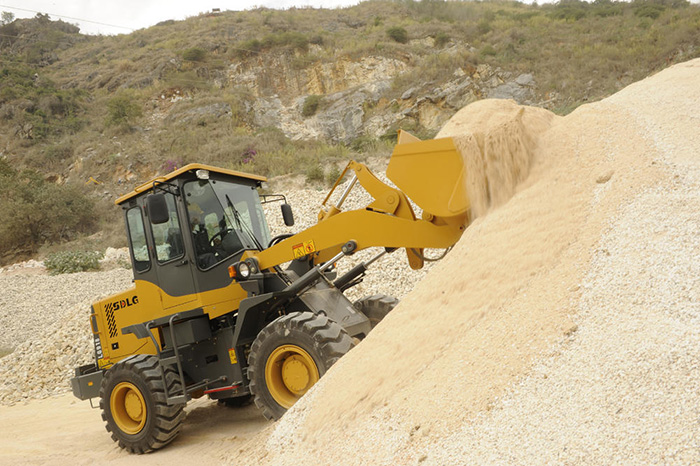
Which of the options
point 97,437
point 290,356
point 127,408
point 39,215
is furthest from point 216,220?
point 39,215

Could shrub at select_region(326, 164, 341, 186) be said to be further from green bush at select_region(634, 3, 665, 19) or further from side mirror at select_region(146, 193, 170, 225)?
green bush at select_region(634, 3, 665, 19)

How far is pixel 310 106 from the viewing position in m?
29.3

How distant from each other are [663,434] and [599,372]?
479 millimetres

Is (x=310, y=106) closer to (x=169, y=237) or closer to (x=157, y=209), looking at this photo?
(x=169, y=237)

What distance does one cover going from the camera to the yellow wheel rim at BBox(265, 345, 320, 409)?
214 inches

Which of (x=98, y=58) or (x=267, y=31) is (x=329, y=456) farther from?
(x=98, y=58)

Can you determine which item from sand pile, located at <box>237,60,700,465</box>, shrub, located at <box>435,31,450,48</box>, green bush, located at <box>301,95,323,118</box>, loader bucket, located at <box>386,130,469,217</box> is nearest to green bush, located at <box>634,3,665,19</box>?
shrub, located at <box>435,31,450,48</box>

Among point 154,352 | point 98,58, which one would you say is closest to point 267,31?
point 98,58

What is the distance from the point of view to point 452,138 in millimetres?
4723

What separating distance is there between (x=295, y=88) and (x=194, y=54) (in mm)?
8230

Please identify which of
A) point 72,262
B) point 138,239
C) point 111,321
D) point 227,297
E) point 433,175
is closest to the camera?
point 433,175

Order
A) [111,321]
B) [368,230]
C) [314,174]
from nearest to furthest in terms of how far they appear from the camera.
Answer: [368,230] → [111,321] → [314,174]

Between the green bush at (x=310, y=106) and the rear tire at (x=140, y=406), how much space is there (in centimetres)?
2416

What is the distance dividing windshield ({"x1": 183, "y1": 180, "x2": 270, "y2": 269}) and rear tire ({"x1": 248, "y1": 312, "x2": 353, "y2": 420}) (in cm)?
130
